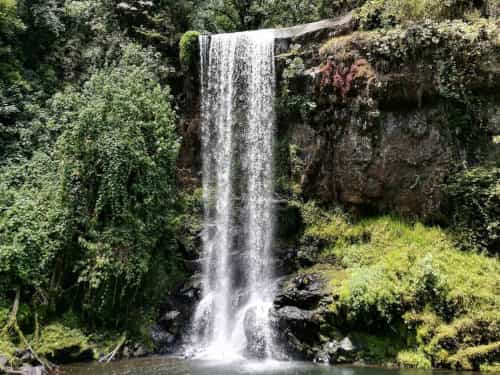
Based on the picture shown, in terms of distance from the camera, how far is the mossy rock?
10.1 metres

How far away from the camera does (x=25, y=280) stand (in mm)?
10625

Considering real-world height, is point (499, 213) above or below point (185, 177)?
below

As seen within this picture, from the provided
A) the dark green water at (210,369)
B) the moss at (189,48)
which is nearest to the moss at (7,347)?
the dark green water at (210,369)

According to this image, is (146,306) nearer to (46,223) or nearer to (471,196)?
(46,223)

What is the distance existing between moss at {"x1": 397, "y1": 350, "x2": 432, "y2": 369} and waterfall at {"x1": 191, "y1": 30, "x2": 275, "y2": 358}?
3.71 m

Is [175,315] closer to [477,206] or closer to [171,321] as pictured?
[171,321]

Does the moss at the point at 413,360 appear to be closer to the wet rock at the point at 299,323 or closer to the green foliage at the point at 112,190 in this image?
the wet rock at the point at 299,323

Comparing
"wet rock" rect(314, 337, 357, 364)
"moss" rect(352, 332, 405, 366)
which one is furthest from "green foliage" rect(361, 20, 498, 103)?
"wet rock" rect(314, 337, 357, 364)

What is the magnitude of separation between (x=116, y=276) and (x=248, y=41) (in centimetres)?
882

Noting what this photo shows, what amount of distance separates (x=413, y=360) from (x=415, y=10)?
9160 mm

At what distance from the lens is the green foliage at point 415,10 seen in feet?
40.0

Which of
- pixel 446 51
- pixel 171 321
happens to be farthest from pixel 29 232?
pixel 446 51

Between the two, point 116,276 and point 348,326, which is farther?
point 116,276

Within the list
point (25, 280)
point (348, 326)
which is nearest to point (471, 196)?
point (348, 326)
